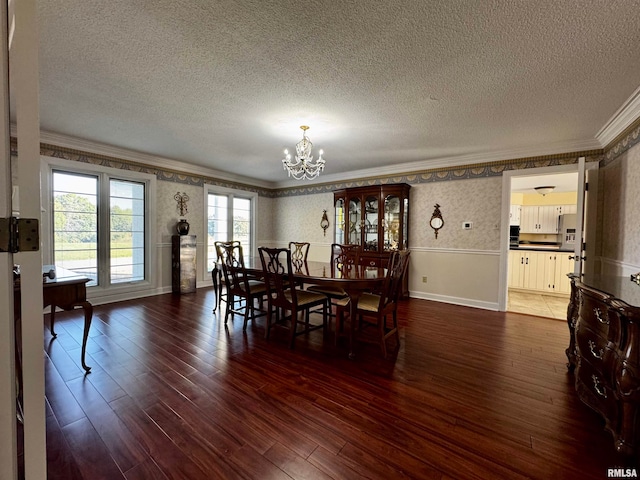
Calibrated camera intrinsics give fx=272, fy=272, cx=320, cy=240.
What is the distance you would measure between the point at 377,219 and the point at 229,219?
3271 mm

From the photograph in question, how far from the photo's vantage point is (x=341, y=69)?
2.08m

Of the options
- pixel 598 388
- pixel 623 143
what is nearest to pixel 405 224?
pixel 623 143

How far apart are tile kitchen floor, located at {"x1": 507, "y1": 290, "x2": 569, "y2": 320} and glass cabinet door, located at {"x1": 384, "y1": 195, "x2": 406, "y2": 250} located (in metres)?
2.05

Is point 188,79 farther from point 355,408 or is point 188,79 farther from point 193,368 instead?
point 355,408

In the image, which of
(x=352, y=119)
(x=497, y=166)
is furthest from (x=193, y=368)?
(x=497, y=166)

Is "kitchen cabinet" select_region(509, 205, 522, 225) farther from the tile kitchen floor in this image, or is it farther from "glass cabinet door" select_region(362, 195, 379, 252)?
"glass cabinet door" select_region(362, 195, 379, 252)

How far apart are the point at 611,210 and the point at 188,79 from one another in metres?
4.69

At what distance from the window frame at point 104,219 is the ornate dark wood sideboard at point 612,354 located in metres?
5.23

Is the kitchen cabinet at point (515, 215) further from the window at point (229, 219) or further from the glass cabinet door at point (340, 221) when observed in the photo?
the window at point (229, 219)

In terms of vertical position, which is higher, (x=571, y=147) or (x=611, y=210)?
(x=571, y=147)

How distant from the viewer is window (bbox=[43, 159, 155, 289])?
12.6 ft

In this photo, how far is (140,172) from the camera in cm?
460

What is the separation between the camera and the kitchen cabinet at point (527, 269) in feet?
17.5

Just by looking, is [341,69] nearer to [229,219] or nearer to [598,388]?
[598,388]
